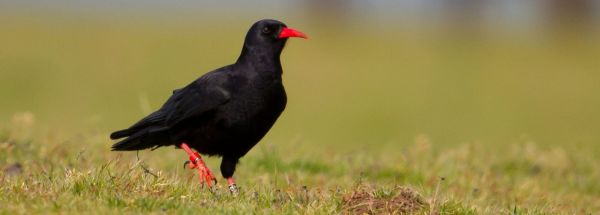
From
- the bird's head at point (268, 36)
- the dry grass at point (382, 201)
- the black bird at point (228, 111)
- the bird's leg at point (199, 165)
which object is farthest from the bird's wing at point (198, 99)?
the dry grass at point (382, 201)

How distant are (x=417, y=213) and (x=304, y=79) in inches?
791

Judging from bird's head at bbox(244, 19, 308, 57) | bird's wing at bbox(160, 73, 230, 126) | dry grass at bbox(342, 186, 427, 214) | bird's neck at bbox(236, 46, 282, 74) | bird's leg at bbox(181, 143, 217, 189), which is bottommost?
dry grass at bbox(342, 186, 427, 214)

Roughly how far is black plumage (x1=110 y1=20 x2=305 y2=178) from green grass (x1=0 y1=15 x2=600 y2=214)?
1.09 feet

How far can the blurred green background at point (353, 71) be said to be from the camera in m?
21.0

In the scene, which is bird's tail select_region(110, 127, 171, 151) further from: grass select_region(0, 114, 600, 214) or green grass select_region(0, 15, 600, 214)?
green grass select_region(0, 15, 600, 214)

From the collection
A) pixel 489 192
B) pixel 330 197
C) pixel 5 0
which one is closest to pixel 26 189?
pixel 330 197

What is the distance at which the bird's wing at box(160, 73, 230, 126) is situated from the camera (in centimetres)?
745

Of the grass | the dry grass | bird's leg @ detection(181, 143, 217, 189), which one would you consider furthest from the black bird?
the dry grass

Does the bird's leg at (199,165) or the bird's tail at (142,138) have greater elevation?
the bird's tail at (142,138)

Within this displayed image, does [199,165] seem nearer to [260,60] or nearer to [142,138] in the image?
[142,138]

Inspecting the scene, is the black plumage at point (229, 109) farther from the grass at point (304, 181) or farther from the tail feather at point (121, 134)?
the grass at point (304, 181)

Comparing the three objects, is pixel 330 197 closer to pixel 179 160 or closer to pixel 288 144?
pixel 179 160

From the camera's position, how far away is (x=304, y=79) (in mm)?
26328

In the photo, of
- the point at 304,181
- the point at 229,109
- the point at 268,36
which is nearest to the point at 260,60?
the point at 268,36
